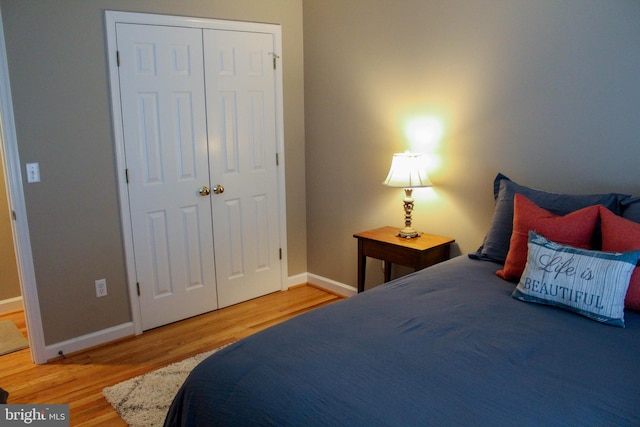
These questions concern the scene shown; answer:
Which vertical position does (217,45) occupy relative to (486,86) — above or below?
above

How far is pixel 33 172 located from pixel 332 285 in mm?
2320

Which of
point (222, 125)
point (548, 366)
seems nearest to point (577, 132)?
point (548, 366)

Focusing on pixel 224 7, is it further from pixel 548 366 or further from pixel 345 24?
pixel 548 366

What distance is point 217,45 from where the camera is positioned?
3477 millimetres

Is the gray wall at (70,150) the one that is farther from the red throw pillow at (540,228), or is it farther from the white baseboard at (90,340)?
the red throw pillow at (540,228)

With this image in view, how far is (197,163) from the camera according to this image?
3.50 m

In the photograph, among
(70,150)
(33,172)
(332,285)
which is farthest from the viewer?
(332,285)

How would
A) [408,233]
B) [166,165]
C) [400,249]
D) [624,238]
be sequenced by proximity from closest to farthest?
[624,238] → [400,249] → [408,233] → [166,165]

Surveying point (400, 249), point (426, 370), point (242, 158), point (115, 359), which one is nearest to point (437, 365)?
point (426, 370)

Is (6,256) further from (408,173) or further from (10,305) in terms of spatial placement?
(408,173)

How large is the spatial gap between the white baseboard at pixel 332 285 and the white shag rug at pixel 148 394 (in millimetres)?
1458

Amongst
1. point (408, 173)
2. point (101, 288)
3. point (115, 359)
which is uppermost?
point (408, 173)

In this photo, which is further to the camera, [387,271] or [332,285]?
[332,285]

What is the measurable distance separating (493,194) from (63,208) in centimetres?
Answer: 258
